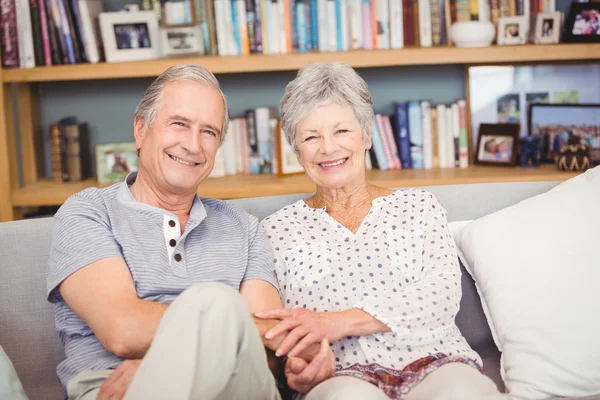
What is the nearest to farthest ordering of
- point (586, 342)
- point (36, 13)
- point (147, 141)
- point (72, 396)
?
point (72, 396) → point (586, 342) → point (147, 141) → point (36, 13)

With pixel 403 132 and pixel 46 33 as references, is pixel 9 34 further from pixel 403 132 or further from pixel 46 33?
pixel 403 132

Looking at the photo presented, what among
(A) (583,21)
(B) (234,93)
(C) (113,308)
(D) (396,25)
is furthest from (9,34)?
(A) (583,21)

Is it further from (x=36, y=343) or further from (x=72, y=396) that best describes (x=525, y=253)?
(x=36, y=343)

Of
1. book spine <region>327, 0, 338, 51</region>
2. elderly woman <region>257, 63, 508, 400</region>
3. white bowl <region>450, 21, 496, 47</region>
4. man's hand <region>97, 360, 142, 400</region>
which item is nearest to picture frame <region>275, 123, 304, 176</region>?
book spine <region>327, 0, 338, 51</region>

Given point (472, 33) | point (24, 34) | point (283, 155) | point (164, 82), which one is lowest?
point (283, 155)

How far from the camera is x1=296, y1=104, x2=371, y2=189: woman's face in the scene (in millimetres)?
1828

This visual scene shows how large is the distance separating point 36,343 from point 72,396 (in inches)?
14.1

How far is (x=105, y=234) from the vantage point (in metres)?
1.56

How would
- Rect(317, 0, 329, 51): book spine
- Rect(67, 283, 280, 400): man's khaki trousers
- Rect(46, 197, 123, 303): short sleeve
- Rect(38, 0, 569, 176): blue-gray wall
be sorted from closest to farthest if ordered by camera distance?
Rect(67, 283, 280, 400): man's khaki trousers, Rect(46, 197, 123, 303): short sleeve, Rect(317, 0, 329, 51): book spine, Rect(38, 0, 569, 176): blue-gray wall

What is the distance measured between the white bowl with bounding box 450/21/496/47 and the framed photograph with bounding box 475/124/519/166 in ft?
1.22

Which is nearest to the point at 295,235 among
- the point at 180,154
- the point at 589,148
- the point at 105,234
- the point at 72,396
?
the point at 180,154

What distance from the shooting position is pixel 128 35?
9.19 feet

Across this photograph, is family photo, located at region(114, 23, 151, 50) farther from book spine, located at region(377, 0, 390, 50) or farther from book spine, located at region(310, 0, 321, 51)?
book spine, located at region(377, 0, 390, 50)

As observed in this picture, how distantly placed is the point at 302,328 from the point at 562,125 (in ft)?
6.16
